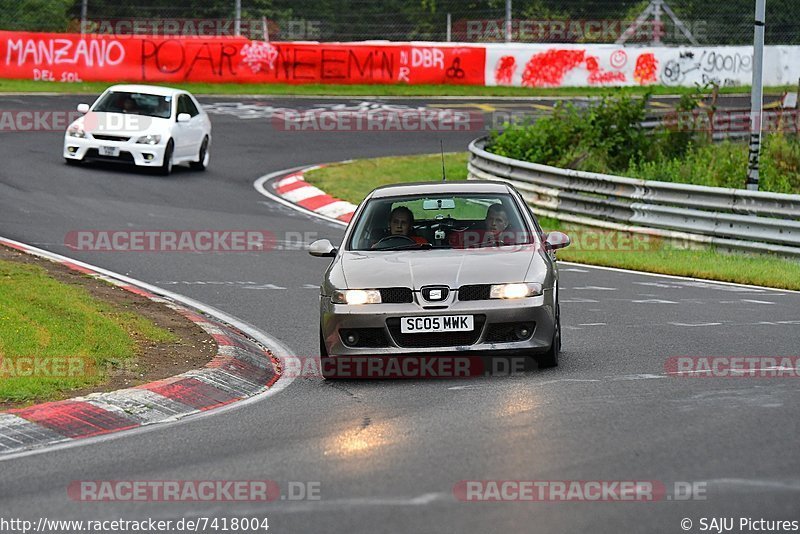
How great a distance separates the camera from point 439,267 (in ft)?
31.6

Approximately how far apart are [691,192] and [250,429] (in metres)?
11.4

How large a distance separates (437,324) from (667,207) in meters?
9.90

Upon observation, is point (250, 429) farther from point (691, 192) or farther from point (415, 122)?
point (415, 122)

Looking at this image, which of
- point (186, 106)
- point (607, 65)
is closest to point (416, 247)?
Answer: point (186, 106)

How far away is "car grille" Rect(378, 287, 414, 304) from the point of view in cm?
945

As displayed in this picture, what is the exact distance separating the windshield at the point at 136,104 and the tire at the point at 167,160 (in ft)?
1.92
